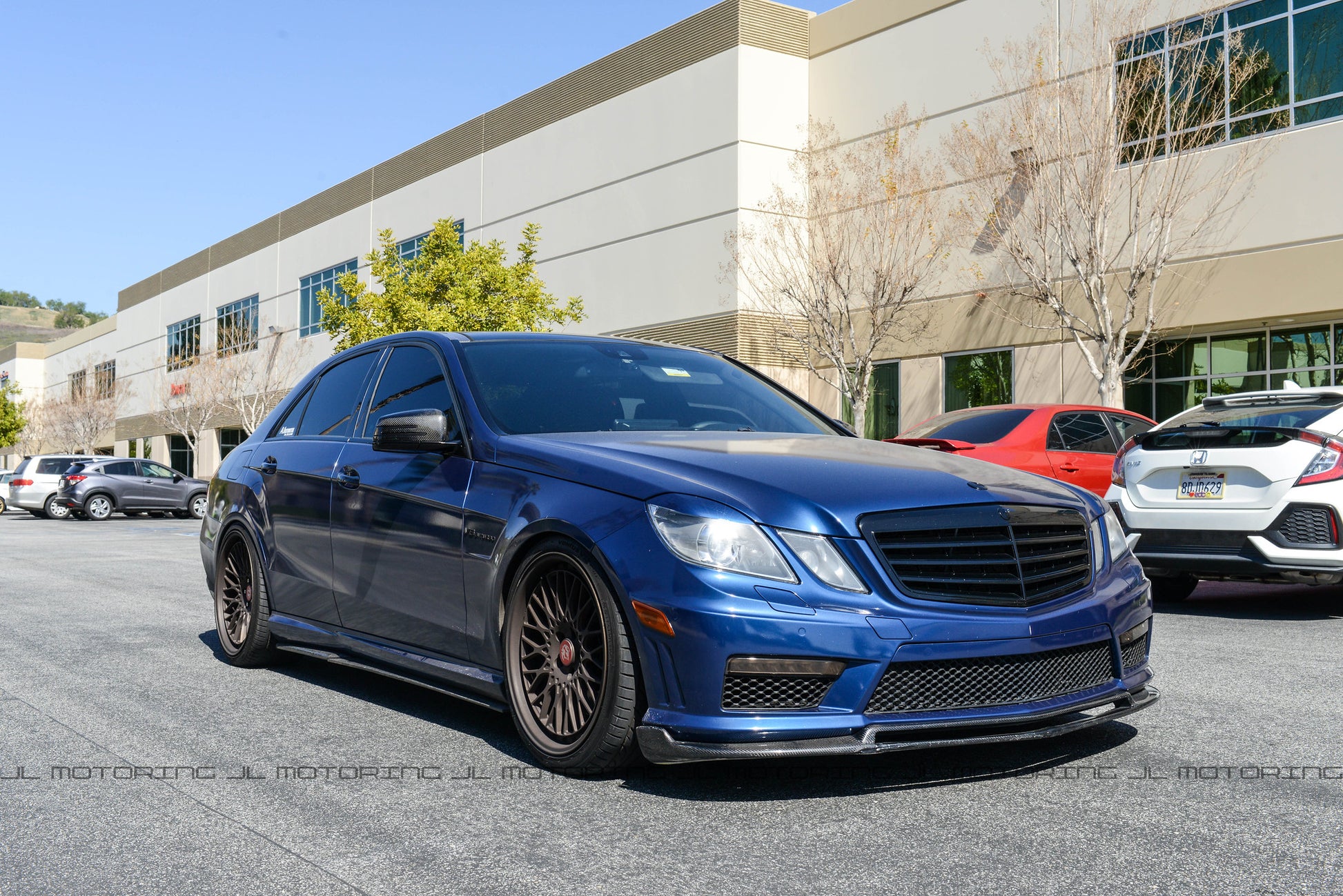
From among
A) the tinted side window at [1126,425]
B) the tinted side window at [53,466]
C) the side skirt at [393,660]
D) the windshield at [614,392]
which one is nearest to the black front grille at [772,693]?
the side skirt at [393,660]

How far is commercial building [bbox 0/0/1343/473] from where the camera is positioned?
18641 mm

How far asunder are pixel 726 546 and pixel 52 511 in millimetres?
35259

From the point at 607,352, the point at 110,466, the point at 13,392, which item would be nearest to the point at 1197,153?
the point at 607,352

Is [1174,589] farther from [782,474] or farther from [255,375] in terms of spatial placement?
[255,375]

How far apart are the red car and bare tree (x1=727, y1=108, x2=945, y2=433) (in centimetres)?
999

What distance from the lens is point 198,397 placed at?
1976 inches

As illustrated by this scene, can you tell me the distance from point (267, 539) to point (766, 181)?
2144cm

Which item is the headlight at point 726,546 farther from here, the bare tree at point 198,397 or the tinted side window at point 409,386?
the bare tree at point 198,397

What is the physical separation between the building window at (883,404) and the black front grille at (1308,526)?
16.8 m

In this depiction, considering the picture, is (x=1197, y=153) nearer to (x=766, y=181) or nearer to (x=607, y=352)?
(x=766, y=181)

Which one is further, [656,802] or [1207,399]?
[1207,399]

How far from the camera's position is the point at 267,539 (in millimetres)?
6336

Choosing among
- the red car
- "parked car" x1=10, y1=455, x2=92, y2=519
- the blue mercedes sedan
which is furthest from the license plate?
"parked car" x1=10, y1=455, x2=92, y2=519

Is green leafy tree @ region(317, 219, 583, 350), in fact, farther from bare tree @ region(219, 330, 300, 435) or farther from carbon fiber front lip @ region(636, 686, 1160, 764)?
carbon fiber front lip @ region(636, 686, 1160, 764)
